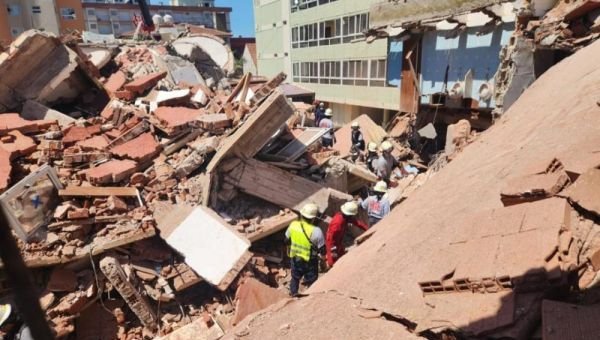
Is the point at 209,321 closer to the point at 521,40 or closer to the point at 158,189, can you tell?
the point at 158,189

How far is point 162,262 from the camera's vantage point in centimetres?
569

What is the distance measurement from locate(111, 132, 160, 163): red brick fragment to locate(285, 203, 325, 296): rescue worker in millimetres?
3379

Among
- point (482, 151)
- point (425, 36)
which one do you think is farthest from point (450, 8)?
point (482, 151)

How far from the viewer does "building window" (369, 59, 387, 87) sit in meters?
17.5

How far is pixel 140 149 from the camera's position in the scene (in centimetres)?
695

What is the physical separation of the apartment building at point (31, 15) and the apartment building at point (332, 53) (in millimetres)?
17837

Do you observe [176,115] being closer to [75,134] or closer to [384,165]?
[75,134]

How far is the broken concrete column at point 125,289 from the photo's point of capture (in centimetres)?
505

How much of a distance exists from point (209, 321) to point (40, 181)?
3.27m

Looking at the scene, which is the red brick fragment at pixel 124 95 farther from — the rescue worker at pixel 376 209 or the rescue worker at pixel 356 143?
the rescue worker at pixel 376 209

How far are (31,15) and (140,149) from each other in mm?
33921

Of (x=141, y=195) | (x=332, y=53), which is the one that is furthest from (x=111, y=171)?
(x=332, y=53)

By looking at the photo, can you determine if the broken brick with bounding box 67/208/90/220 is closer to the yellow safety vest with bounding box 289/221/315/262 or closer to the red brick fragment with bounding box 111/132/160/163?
the red brick fragment with bounding box 111/132/160/163

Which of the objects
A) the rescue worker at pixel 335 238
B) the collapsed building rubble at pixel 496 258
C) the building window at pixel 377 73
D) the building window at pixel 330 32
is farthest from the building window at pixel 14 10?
the collapsed building rubble at pixel 496 258
